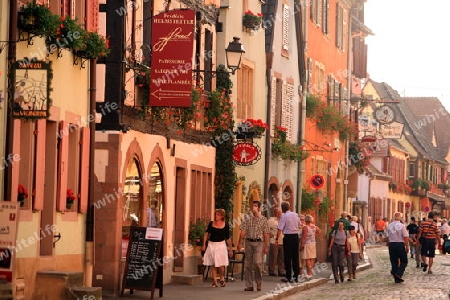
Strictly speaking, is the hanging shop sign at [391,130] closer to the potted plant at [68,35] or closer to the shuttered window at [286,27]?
the shuttered window at [286,27]

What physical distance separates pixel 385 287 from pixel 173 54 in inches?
359

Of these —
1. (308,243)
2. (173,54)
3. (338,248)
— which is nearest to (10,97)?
(173,54)

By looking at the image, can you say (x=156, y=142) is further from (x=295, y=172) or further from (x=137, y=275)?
(x=295, y=172)

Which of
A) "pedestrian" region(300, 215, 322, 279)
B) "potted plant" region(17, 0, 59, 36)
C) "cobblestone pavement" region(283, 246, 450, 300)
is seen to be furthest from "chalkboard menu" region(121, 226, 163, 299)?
"pedestrian" region(300, 215, 322, 279)

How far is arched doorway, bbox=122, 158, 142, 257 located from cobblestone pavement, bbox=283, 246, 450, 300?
3436 mm

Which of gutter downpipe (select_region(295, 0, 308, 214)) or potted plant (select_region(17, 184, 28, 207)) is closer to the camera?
potted plant (select_region(17, 184, 28, 207))

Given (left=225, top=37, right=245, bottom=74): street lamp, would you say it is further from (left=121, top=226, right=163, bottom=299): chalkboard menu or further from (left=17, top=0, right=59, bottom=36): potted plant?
(left=17, top=0, right=59, bottom=36): potted plant

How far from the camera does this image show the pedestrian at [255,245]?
2691cm

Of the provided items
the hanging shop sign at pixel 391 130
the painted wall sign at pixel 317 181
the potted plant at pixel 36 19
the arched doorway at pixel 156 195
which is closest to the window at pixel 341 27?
the hanging shop sign at pixel 391 130

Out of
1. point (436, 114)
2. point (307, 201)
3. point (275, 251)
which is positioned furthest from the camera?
point (436, 114)

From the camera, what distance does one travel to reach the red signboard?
2444 centimetres

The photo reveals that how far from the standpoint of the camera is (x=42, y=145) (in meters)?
20.1

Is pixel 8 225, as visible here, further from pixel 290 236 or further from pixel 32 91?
pixel 290 236

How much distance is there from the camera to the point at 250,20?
35688mm
